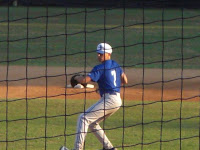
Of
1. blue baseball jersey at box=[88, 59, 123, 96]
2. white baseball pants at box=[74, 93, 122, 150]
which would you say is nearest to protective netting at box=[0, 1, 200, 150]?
white baseball pants at box=[74, 93, 122, 150]

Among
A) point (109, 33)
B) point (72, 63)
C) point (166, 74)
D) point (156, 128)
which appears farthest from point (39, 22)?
point (156, 128)

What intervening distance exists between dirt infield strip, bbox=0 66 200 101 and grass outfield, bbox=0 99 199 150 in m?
0.79

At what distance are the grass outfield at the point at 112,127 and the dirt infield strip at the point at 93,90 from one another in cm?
79

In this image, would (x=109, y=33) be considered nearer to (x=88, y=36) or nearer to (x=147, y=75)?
(x=88, y=36)

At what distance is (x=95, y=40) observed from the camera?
25344mm

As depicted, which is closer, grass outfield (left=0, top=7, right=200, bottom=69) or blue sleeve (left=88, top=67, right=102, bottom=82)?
blue sleeve (left=88, top=67, right=102, bottom=82)

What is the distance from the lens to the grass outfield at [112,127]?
10.3 meters

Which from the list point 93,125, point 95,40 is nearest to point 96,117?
point 93,125

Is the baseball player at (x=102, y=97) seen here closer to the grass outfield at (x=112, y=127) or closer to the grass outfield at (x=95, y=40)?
the grass outfield at (x=112, y=127)

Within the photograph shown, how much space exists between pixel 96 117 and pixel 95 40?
52.6 feet

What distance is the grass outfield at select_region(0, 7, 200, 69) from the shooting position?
20253 mm

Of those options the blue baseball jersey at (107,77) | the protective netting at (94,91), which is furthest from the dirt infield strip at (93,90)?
the blue baseball jersey at (107,77)

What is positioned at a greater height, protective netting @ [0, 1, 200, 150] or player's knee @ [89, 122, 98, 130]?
protective netting @ [0, 1, 200, 150]

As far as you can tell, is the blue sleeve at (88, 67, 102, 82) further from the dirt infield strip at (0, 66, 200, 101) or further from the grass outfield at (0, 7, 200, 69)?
the grass outfield at (0, 7, 200, 69)
